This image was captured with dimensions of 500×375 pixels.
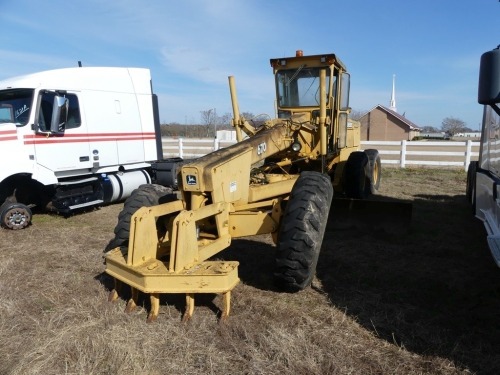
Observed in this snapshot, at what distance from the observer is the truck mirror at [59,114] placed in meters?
7.84

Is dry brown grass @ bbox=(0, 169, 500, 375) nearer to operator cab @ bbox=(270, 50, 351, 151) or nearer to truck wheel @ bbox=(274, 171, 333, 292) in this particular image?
truck wheel @ bbox=(274, 171, 333, 292)

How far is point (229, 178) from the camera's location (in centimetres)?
421

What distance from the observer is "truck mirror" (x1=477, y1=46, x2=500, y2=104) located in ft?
8.59

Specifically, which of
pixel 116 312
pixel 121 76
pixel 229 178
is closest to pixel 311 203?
pixel 229 178

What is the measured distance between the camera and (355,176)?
7.54 metres

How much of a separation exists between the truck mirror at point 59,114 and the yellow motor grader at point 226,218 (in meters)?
3.68

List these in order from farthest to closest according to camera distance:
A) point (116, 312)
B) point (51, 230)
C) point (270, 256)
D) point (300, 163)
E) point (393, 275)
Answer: point (51, 230), point (300, 163), point (270, 256), point (393, 275), point (116, 312)

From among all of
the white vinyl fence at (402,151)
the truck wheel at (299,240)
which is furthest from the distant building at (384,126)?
the truck wheel at (299,240)

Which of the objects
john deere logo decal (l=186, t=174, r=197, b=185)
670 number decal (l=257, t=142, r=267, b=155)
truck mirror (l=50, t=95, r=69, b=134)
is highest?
truck mirror (l=50, t=95, r=69, b=134)

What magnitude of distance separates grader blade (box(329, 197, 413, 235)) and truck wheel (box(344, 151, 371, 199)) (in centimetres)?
122

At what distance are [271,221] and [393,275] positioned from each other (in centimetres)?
162

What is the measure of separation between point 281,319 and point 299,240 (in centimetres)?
74

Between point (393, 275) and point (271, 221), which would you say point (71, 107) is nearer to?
point (271, 221)

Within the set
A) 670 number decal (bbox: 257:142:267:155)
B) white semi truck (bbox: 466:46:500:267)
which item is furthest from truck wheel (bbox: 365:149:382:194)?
670 number decal (bbox: 257:142:267:155)
